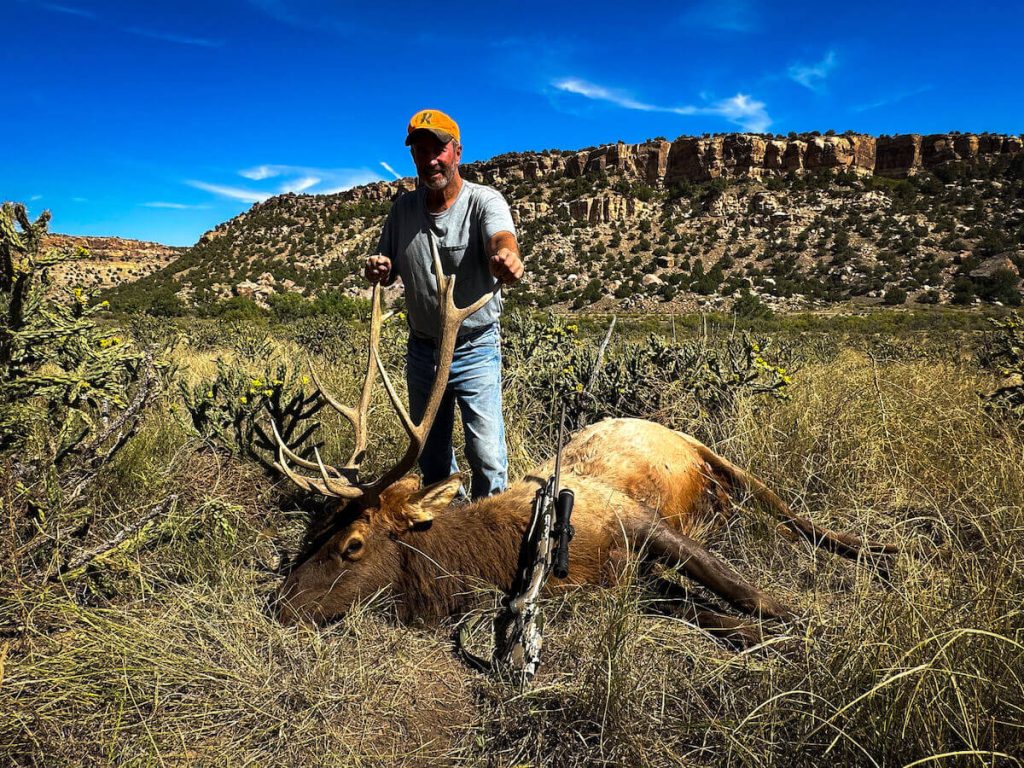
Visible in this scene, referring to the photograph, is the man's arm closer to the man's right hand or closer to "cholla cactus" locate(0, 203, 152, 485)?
the man's right hand

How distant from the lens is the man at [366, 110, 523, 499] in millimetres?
3012

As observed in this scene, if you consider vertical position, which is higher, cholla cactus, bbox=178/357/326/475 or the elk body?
cholla cactus, bbox=178/357/326/475

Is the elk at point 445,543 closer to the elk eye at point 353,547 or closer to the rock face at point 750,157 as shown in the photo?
the elk eye at point 353,547

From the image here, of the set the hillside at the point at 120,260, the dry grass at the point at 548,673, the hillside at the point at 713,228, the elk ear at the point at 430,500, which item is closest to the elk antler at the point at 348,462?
the elk ear at the point at 430,500

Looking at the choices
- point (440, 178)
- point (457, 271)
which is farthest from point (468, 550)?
point (440, 178)

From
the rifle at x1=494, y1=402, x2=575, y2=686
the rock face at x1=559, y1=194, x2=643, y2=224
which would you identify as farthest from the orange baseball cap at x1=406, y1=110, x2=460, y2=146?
the rock face at x1=559, y1=194, x2=643, y2=224

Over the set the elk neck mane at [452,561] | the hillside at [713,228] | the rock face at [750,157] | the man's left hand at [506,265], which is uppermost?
the rock face at [750,157]

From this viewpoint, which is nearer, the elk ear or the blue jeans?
the elk ear

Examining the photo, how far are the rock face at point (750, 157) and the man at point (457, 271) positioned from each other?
56.0 metres

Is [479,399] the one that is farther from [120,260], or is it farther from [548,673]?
[120,260]

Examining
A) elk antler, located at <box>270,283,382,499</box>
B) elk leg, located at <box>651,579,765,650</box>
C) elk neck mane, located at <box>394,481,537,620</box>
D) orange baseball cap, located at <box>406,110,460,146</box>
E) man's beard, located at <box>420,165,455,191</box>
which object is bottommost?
elk leg, located at <box>651,579,765,650</box>

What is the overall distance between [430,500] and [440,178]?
63.5 inches

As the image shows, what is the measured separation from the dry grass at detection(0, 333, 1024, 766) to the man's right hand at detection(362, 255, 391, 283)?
4.58ft

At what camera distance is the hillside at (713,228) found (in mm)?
33938
